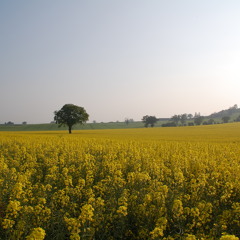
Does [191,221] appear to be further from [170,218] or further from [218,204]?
[218,204]

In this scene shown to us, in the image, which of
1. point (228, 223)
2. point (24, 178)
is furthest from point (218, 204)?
point (24, 178)

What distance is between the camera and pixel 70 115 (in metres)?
49.1

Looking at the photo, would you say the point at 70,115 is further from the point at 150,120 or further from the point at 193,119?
the point at 193,119

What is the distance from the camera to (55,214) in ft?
17.1

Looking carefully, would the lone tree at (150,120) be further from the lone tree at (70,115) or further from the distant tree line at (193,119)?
the lone tree at (70,115)

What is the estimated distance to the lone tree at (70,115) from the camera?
49.1 m

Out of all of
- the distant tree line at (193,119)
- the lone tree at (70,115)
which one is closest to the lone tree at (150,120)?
the distant tree line at (193,119)

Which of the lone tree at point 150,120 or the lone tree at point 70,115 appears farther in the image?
the lone tree at point 150,120

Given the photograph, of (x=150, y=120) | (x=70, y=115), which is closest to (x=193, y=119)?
(x=150, y=120)

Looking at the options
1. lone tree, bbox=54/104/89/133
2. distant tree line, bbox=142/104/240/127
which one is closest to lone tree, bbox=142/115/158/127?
distant tree line, bbox=142/104/240/127

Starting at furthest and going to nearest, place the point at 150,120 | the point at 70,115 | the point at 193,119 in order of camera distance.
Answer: the point at 193,119
the point at 150,120
the point at 70,115

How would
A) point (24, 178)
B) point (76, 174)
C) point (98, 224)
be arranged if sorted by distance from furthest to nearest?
point (76, 174), point (24, 178), point (98, 224)

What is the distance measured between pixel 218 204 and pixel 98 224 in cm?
296

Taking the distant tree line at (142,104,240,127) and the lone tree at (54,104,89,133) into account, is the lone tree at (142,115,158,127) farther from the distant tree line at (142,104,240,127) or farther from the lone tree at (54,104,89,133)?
the lone tree at (54,104,89,133)
